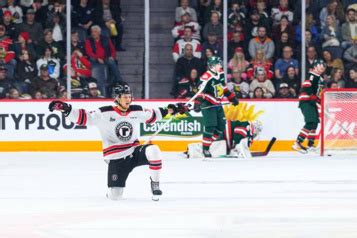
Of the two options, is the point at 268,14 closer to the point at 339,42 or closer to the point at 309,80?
the point at 339,42

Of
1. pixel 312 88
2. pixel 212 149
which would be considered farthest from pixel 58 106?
pixel 312 88

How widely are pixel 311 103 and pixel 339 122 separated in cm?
44

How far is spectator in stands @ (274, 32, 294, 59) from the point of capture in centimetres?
1709

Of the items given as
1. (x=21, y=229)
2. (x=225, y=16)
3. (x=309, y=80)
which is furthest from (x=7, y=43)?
(x=21, y=229)

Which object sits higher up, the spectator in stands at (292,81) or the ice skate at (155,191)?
the spectator in stands at (292,81)

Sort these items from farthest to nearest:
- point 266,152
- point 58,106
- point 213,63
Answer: point 266,152 < point 213,63 < point 58,106

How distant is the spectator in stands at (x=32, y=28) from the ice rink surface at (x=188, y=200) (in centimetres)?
220

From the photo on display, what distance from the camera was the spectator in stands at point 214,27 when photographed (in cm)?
1702

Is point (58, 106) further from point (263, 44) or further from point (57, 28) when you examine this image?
point (263, 44)

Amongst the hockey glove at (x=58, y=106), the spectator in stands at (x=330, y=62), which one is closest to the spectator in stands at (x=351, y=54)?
the spectator in stands at (x=330, y=62)

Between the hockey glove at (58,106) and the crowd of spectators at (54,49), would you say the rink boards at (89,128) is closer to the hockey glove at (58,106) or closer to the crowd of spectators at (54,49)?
the crowd of spectators at (54,49)

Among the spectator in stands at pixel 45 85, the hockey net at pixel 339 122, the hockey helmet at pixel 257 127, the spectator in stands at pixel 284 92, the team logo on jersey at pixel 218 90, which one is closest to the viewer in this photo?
the team logo on jersey at pixel 218 90

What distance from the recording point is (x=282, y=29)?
17219mm

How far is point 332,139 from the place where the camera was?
1532 centimetres
